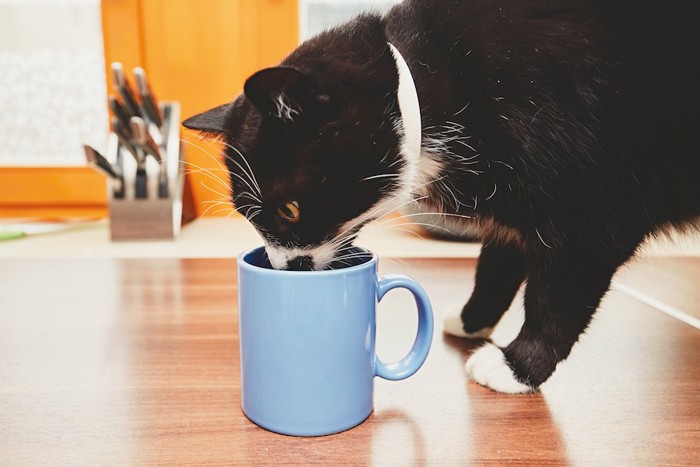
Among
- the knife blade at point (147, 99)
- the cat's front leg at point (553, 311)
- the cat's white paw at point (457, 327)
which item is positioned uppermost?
the knife blade at point (147, 99)

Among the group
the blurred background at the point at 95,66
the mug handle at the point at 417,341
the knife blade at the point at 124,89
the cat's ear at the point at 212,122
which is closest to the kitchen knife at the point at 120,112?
the knife blade at the point at 124,89

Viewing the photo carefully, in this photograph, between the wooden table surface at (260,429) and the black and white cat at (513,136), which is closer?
the wooden table surface at (260,429)

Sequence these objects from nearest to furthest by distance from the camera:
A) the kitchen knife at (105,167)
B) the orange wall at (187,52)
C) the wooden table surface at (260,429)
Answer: the wooden table surface at (260,429)
the kitchen knife at (105,167)
the orange wall at (187,52)

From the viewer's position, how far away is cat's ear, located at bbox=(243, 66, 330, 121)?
1.57ft

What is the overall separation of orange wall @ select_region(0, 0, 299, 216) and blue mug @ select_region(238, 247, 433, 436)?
1.07 m

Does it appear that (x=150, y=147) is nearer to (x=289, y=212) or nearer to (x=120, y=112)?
(x=120, y=112)

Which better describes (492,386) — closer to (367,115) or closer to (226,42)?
(367,115)

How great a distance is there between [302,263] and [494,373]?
20cm

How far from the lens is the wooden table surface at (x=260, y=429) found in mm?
429

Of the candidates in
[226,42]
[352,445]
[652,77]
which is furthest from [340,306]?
[226,42]

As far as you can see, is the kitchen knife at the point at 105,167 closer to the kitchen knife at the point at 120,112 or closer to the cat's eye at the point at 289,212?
the kitchen knife at the point at 120,112

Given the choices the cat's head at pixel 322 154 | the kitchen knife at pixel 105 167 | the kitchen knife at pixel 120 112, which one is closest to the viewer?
the cat's head at pixel 322 154

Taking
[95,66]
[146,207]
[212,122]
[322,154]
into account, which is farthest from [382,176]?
[95,66]

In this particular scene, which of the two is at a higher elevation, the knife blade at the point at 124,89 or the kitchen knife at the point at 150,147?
the knife blade at the point at 124,89
